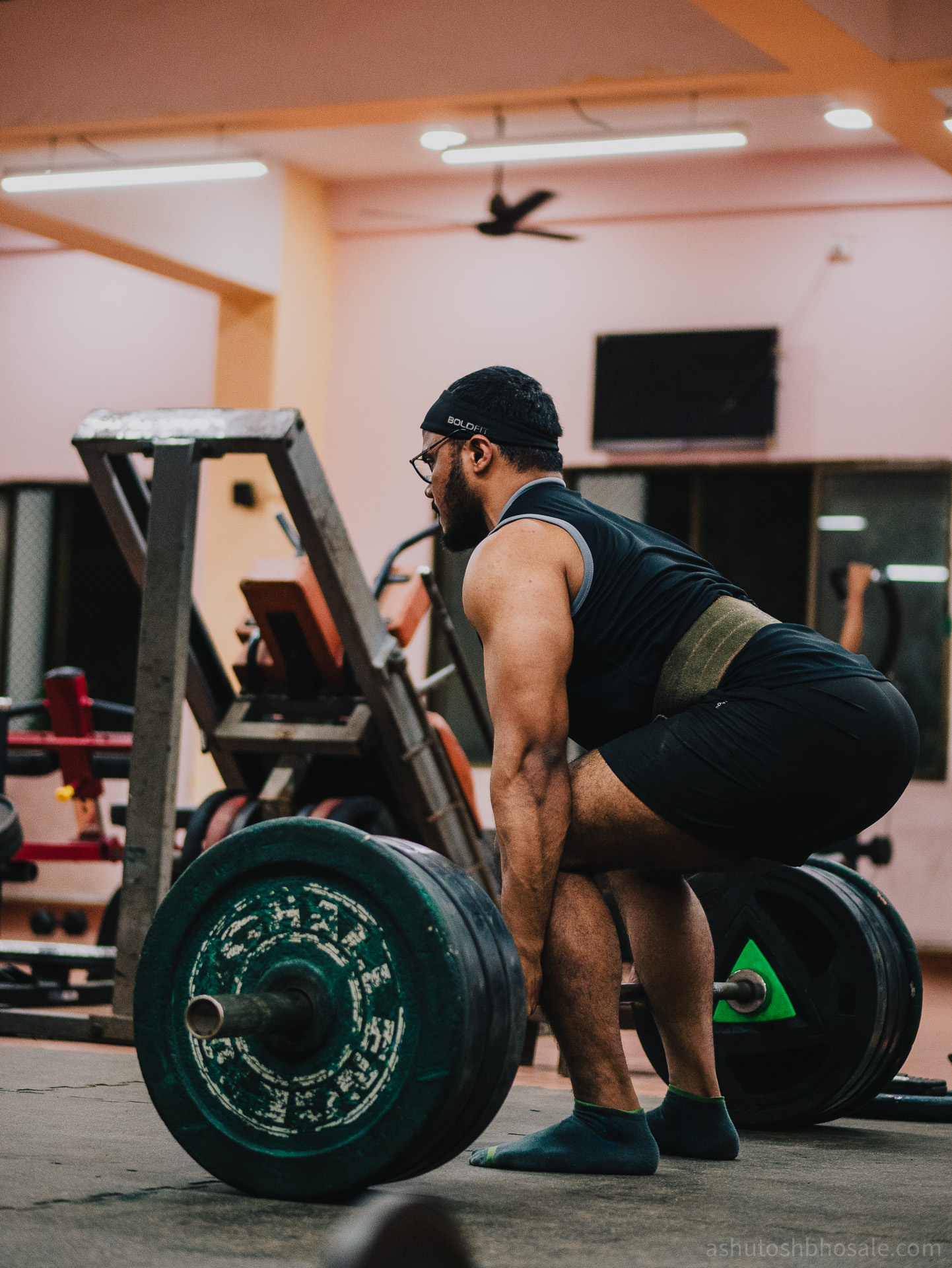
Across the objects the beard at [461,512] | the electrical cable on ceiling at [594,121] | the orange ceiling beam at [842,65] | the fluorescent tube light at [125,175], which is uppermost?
the electrical cable on ceiling at [594,121]

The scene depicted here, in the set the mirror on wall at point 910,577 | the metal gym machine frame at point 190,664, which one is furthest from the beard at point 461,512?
the mirror on wall at point 910,577

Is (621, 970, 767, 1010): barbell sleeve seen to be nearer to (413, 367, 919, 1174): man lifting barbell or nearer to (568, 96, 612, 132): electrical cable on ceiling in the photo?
(413, 367, 919, 1174): man lifting barbell

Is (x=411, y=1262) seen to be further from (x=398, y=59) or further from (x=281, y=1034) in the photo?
(x=398, y=59)

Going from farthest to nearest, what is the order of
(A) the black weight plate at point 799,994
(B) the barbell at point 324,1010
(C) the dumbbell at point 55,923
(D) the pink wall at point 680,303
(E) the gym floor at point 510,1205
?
(D) the pink wall at point 680,303, (C) the dumbbell at point 55,923, (A) the black weight plate at point 799,994, (B) the barbell at point 324,1010, (E) the gym floor at point 510,1205

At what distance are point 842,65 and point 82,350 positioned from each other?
5214 millimetres

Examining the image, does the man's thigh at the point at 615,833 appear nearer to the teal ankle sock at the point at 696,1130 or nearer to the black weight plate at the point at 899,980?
the teal ankle sock at the point at 696,1130

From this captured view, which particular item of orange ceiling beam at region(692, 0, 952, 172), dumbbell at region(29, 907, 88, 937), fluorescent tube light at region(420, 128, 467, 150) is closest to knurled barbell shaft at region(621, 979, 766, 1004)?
orange ceiling beam at region(692, 0, 952, 172)

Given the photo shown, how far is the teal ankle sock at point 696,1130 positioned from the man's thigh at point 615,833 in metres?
0.40

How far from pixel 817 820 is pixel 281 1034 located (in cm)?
75

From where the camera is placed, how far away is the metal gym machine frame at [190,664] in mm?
3383

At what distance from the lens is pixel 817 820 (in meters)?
1.99

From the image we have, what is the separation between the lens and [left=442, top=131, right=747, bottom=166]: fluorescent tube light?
6609mm

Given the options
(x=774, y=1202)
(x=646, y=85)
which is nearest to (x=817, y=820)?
(x=774, y=1202)

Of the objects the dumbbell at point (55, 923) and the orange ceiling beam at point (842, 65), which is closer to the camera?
the orange ceiling beam at point (842, 65)
